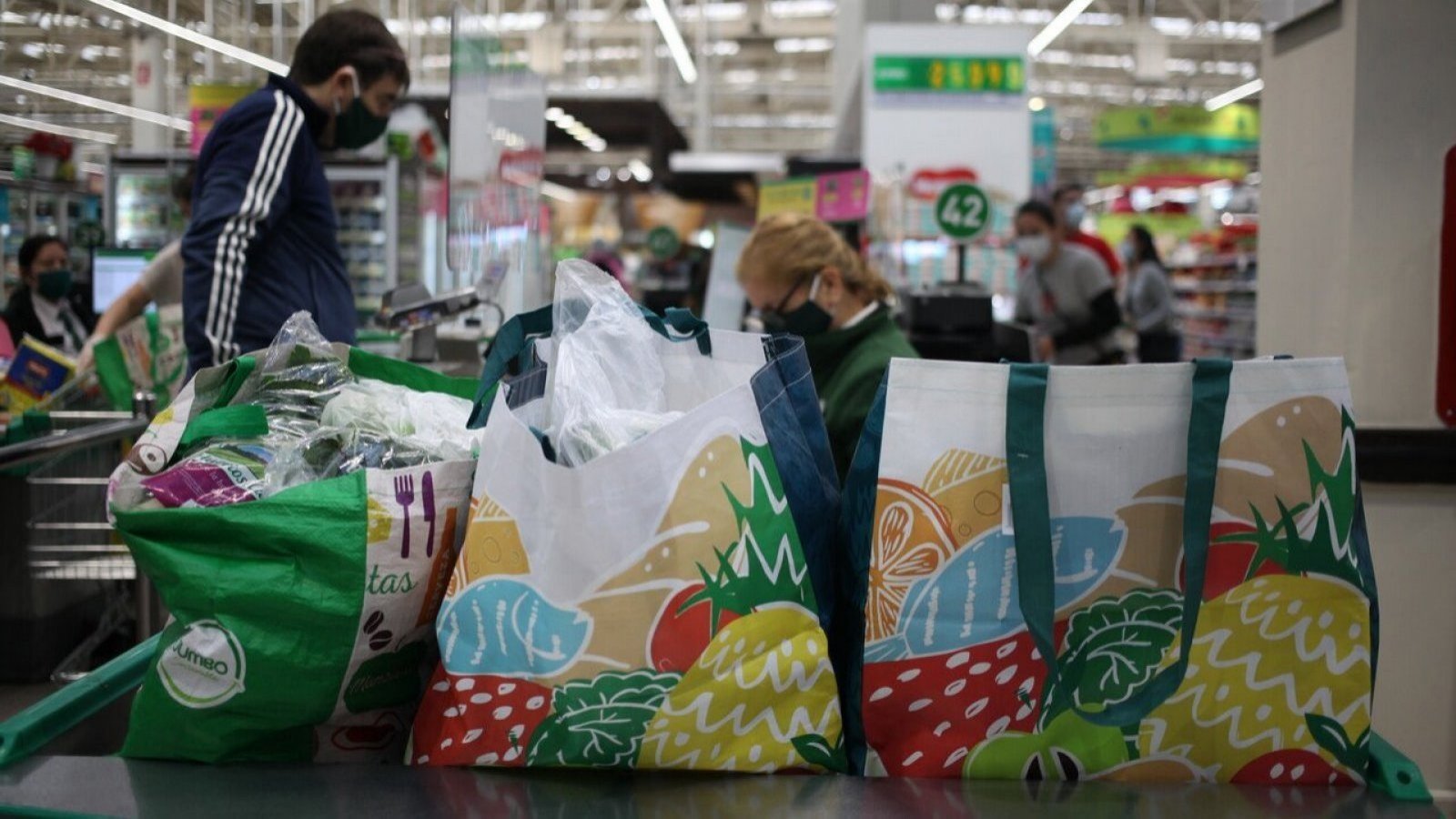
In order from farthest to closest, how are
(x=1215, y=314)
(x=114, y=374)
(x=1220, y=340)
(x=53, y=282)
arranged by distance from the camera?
1. (x=1215, y=314)
2. (x=1220, y=340)
3. (x=53, y=282)
4. (x=114, y=374)

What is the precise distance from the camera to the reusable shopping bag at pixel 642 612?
3.69 ft

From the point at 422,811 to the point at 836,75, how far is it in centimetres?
1359

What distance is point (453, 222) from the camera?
11.0ft

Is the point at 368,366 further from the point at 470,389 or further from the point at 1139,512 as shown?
the point at 1139,512

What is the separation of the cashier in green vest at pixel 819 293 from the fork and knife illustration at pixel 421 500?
5.98 ft

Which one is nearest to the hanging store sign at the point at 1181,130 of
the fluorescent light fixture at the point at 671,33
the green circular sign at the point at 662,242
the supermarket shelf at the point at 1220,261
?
the supermarket shelf at the point at 1220,261

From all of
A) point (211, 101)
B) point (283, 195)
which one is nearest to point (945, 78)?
point (211, 101)

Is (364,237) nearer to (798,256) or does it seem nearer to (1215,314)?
(798,256)

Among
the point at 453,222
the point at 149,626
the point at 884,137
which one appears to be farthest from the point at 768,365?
the point at 884,137

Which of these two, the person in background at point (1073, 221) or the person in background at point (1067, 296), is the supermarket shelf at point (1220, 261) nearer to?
the person in background at point (1073, 221)

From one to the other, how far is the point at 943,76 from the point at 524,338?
25.5 ft

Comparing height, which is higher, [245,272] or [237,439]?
[245,272]

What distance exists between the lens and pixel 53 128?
3.85 metres

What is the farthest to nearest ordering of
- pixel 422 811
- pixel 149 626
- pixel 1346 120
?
pixel 149 626
pixel 1346 120
pixel 422 811
